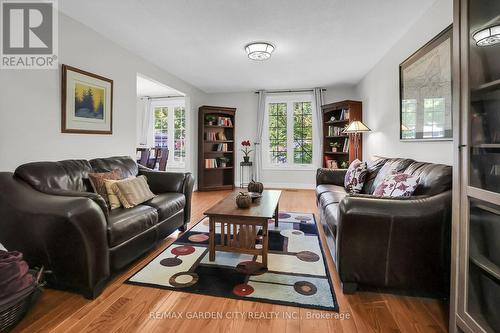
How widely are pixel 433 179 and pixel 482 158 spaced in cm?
58

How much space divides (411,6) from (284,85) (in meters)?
3.25

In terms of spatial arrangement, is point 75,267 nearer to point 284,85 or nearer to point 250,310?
point 250,310

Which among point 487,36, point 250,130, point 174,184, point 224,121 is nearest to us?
point 487,36

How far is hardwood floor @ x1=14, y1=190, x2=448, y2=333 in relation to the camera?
56.8 inches

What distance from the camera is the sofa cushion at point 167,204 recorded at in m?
2.47

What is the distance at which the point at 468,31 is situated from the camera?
123cm

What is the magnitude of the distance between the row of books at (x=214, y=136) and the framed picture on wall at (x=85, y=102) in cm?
280

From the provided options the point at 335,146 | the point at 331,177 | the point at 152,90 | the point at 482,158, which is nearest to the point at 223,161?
the point at 152,90

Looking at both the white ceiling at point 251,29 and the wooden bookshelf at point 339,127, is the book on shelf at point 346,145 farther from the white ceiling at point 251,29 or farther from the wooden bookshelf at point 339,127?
the white ceiling at point 251,29

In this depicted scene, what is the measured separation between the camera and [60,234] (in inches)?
62.7

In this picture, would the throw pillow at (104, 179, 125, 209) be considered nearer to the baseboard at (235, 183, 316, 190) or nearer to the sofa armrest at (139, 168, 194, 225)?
the sofa armrest at (139, 168, 194, 225)

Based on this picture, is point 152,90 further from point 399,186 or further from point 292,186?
point 399,186

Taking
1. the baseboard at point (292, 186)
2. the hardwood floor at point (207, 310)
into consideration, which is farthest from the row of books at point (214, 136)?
the hardwood floor at point (207, 310)

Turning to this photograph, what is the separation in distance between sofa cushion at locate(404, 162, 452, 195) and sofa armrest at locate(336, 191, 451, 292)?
0.33 feet
